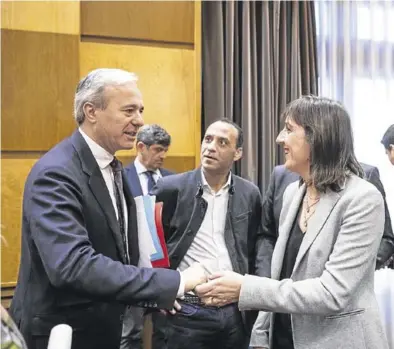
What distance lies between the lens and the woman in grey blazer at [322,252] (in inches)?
65.6

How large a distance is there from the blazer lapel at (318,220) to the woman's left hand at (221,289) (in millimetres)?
223

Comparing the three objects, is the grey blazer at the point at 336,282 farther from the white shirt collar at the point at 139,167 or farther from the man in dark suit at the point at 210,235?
the white shirt collar at the point at 139,167

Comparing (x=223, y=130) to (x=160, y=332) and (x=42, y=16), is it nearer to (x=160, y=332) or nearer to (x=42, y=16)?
(x=160, y=332)

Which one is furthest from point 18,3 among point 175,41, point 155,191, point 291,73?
point 291,73

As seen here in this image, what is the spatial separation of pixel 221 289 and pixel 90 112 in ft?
2.45

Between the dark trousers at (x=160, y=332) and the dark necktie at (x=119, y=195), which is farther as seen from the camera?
the dark trousers at (x=160, y=332)

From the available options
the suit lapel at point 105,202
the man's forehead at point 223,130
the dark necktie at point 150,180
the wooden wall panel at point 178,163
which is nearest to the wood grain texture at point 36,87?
the dark necktie at point 150,180

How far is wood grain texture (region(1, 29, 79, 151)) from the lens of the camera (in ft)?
10.0

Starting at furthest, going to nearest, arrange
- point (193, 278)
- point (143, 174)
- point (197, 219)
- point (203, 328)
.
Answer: point (143, 174) → point (197, 219) → point (203, 328) → point (193, 278)

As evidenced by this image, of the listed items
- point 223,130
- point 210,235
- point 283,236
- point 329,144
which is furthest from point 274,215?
point 329,144

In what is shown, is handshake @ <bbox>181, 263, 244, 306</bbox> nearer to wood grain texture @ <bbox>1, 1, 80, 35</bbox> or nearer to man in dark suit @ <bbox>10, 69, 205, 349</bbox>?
man in dark suit @ <bbox>10, 69, 205, 349</bbox>

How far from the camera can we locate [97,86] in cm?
182

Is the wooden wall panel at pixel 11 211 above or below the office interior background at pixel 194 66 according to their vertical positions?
below

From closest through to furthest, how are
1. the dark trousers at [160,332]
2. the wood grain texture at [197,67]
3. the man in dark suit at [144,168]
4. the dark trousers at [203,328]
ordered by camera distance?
1. the dark trousers at [203,328]
2. the dark trousers at [160,332]
3. the man in dark suit at [144,168]
4. the wood grain texture at [197,67]
